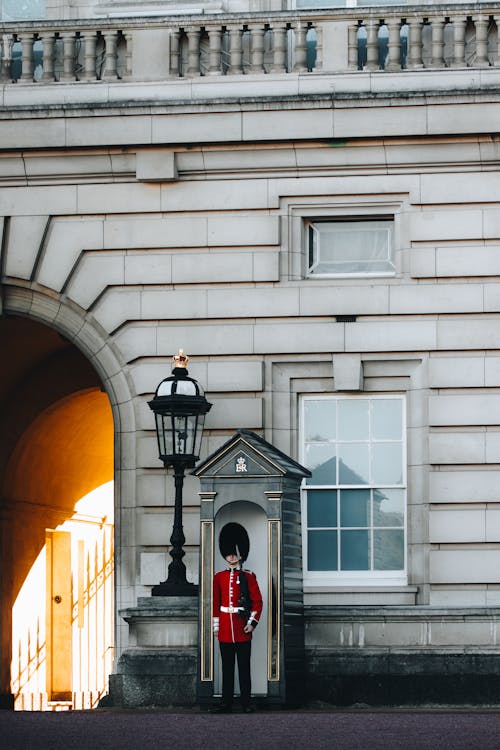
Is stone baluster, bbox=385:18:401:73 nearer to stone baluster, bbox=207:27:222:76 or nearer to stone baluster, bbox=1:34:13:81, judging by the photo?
stone baluster, bbox=207:27:222:76

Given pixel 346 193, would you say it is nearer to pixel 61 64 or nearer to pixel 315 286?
pixel 315 286

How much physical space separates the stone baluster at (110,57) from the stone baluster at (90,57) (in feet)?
0.34

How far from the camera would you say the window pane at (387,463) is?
1805cm

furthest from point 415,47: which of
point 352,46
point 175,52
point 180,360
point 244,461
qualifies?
point 244,461

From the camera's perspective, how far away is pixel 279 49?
1823cm

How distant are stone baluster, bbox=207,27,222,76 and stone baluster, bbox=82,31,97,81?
3.33ft

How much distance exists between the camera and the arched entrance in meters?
22.2

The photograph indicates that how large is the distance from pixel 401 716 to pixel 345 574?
2.93m

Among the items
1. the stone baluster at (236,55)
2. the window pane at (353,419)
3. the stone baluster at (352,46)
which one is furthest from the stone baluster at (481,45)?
the window pane at (353,419)

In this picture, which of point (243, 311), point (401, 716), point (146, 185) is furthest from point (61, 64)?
point (401, 716)

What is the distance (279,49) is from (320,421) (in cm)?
321

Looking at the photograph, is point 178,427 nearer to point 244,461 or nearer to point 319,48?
point 244,461

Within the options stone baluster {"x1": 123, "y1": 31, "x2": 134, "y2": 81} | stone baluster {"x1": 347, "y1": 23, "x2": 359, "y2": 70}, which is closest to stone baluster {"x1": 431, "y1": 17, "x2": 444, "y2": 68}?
stone baluster {"x1": 347, "y1": 23, "x2": 359, "y2": 70}

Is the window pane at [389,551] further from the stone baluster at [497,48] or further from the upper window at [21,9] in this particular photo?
the upper window at [21,9]
